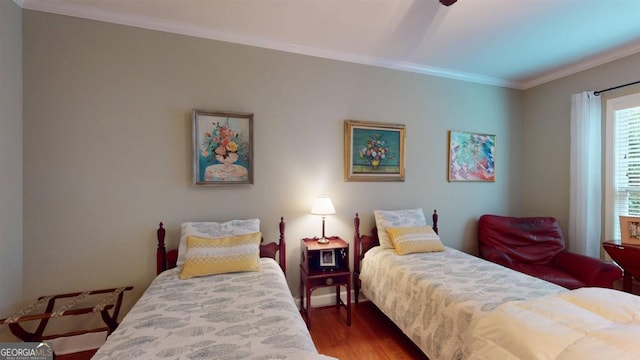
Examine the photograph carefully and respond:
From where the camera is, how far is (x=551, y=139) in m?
3.27

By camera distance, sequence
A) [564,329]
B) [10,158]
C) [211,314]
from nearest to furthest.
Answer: [564,329] < [211,314] < [10,158]

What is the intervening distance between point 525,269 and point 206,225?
3.18 metres

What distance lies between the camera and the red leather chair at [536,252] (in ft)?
7.91

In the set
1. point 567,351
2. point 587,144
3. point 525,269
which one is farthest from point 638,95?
point 567,351

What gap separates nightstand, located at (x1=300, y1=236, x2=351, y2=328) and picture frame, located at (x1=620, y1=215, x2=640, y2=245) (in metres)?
2.67

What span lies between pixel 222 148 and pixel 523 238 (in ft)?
11.3

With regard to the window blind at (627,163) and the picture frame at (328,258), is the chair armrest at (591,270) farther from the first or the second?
the picture frame at (328,258)

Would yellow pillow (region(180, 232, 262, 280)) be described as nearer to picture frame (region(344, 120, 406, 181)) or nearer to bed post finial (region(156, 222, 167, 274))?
bed post finial (region(156, 222, 167, 274))

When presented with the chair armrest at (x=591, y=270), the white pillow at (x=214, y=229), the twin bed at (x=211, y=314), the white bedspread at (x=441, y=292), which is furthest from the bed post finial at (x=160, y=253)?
the chair armrest at (x=591, y=270)

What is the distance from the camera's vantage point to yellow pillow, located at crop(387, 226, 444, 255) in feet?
8.06

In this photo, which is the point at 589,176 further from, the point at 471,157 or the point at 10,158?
the point at 10,158

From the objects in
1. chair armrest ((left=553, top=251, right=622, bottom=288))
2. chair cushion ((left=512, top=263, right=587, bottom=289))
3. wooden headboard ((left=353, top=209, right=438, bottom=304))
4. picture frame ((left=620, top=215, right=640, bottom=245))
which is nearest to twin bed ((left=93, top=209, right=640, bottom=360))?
→ wooden headboard ((left=353, top=209, right=438, bottom=304))

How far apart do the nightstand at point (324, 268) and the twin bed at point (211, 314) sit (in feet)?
1.18

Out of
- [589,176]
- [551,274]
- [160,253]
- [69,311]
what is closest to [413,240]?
[551,274]
